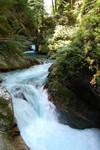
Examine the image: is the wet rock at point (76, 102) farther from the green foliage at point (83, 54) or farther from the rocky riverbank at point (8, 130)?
the rocky riverbank at point (8, 130)

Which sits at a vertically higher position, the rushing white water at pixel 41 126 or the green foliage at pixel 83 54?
the green foliage at pixel 83 54

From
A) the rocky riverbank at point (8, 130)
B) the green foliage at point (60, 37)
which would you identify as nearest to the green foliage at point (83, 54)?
the rocky riverbank at point (8, 130)

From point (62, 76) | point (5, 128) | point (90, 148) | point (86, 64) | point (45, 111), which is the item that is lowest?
point (90, 148)

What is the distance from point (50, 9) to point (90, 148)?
18472 mm

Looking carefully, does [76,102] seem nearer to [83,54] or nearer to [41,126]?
[41,126]

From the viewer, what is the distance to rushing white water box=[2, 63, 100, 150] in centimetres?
655

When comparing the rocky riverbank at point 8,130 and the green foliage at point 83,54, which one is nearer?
the rocky riverbank at point 8,130

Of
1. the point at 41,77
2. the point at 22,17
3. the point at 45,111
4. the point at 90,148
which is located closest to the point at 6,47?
the point at 41,77

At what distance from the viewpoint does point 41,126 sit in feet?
23.3

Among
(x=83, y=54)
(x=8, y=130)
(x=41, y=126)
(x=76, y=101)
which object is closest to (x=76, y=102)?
(x=76, y=101)

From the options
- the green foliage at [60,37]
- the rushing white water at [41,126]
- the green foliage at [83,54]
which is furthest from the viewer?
the green foliage at [60,37]

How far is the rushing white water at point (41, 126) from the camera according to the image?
6.55m

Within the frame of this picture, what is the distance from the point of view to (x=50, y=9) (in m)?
23.1

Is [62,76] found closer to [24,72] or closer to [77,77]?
[77,77]
